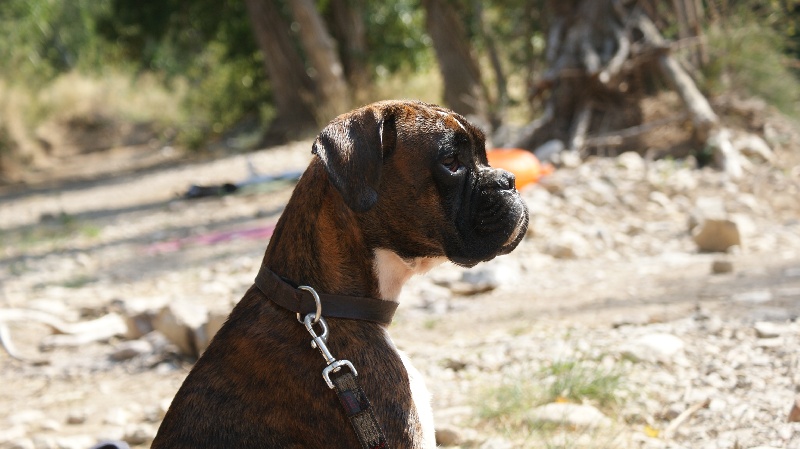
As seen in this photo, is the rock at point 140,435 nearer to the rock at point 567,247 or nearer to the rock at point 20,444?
the rock at point 20,444

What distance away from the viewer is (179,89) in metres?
31.6

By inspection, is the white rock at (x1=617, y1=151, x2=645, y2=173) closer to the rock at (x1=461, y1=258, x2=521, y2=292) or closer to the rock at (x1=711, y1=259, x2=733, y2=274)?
the rock at (x1=461, y1=258, x2=521, y2=292)

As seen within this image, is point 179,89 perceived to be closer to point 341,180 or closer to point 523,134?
point 523,134

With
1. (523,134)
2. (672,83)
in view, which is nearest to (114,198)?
(523,134)

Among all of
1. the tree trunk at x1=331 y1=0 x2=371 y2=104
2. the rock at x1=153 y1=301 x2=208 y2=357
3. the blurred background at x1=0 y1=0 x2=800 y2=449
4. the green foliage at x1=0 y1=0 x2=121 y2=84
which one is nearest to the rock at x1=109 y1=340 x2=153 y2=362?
the blurred background at x1=0 y1=0 x2=800 y2=449

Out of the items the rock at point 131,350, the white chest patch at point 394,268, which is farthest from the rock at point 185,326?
the white chest patch at point 394,268

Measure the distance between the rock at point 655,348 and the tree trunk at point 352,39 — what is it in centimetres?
1693

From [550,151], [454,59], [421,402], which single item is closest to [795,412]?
[421,402]

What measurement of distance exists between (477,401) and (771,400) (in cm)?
135

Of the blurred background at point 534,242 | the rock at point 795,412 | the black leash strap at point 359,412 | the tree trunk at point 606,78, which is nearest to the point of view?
the black leash strap at point 359,412

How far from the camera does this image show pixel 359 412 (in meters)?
2.74

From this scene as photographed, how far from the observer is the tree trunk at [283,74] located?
20.5m

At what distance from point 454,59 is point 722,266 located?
33.1 ft

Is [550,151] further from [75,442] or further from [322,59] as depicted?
[322,59]
